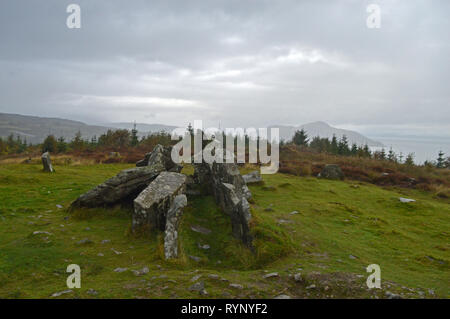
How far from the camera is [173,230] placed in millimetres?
7449

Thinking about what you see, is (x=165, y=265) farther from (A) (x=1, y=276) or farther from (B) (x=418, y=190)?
(B) (x=418, y=190)

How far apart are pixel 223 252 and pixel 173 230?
1.54m

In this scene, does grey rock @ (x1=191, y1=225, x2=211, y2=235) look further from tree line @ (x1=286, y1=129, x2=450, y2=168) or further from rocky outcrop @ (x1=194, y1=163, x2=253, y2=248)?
tree line @ (x1=286, y1=129, x2=450, y2=168)

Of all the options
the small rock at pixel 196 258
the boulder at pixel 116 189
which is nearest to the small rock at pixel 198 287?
the small rock at pixel 196 258

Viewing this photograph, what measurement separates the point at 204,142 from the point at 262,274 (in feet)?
28.8

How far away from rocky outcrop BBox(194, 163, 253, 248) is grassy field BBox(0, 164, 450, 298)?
0.30 meters

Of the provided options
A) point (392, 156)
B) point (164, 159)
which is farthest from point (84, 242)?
point (392, 156)

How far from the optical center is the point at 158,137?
49.1m

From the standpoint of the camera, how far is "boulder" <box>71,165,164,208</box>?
10625 mm

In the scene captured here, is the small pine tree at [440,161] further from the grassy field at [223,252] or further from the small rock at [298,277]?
the small rock at [298,277]
